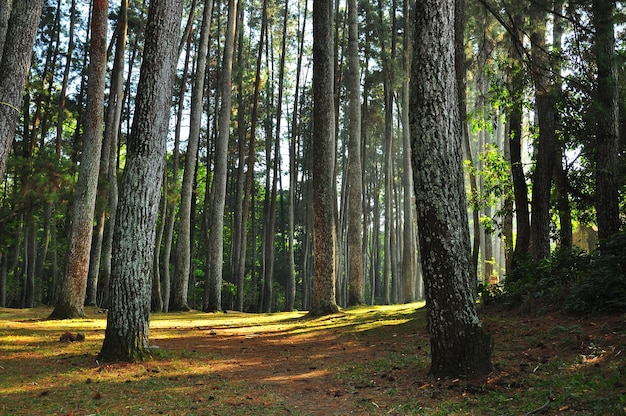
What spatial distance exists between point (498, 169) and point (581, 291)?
22.3 ft

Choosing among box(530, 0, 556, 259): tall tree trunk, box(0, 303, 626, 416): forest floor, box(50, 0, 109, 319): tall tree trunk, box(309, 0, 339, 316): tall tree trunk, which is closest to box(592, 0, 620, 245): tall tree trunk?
box(0, 303, 626, 416): forest floor

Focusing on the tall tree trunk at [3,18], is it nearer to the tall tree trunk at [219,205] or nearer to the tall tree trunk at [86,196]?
the tall tree trunk at [86,196]

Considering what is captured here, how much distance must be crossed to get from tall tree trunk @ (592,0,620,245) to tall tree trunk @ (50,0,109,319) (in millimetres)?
10823

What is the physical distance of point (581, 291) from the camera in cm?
694

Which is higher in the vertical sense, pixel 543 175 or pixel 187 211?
pixel 187 211

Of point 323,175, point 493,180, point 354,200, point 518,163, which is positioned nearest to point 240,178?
point 354,200

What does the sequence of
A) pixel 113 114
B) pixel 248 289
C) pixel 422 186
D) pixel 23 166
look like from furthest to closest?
1. pixel 248 289
2. pixel 113 114
3. pixel 23 166
4. pixel 422 186

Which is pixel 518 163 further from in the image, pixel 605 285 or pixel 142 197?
pixel 142 197

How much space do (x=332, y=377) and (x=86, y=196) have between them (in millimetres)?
8889

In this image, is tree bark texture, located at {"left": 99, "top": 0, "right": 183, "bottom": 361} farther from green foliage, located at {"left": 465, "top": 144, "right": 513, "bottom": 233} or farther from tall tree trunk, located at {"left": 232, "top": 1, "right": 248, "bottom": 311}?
tall tree trunk, located at {"left": 232, "top": 1, "right": 248, "bottom": 311}

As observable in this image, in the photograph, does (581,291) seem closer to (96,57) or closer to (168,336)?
(168,336)

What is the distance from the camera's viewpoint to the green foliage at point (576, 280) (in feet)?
21.5

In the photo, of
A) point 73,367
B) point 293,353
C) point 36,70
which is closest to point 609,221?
point 293,353

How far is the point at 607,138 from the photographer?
26.2ft
